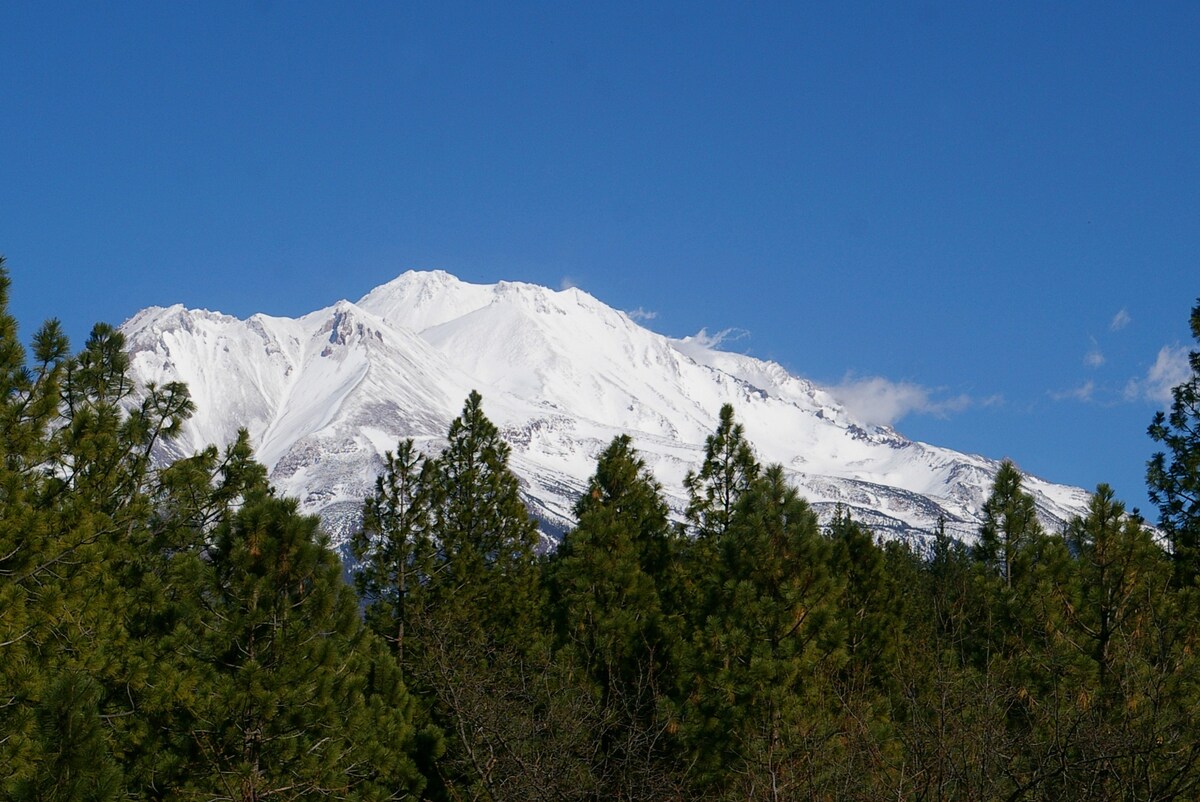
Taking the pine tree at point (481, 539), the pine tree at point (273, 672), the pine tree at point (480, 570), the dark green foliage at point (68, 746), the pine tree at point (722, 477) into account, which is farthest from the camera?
the pine tree at point (481, 539)

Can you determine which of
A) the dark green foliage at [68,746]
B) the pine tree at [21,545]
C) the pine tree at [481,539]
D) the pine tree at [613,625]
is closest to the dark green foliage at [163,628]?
the pine tree at [21,545]

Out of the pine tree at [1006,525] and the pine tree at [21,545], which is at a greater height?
the pine tree at [1006,525]

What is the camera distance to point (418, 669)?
23781mm

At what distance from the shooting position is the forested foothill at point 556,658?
32.7ft

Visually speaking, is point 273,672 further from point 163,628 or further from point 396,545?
point 396,545

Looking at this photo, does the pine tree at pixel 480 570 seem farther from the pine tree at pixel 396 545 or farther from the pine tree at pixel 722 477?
the pine tree at pixel 722 477

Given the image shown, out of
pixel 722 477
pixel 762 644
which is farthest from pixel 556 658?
pixel 722 477

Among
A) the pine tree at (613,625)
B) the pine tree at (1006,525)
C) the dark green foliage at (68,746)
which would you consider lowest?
the dark green foliage at (68,746)

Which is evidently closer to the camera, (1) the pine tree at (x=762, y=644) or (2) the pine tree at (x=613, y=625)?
(1) the pine tree at (x=762, y=644)

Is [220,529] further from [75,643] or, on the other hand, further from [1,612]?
[1,612]

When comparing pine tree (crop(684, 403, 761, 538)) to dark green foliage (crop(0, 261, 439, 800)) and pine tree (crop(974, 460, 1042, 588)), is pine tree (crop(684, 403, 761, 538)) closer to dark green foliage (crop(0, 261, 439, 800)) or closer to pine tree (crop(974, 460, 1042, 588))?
pine tree (crop(974, 460, 1042, 588))

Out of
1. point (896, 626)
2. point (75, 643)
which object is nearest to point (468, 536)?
point (896, 626)

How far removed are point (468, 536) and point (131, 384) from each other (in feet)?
49.0

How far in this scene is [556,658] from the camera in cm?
2084
